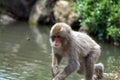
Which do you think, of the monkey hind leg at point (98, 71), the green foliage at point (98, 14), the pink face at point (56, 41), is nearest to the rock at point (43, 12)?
the green foliage at point (98, 14)

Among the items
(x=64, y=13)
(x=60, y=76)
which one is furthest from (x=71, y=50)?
(x=64, y=13)

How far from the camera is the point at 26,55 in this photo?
12.3m

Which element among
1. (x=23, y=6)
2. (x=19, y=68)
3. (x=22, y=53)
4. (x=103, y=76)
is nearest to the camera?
(x=103, y=76)

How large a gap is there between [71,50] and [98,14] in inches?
424

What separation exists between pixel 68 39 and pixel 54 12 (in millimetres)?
16319

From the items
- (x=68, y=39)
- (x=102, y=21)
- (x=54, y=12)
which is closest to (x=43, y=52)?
(x=102, y=21)

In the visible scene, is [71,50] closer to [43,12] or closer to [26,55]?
[26,55]

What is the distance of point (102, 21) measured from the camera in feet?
58.1

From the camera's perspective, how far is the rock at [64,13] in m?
21.2

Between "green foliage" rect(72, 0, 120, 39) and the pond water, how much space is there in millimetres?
1265

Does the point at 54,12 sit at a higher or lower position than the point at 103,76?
higher

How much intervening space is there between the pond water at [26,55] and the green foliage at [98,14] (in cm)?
126

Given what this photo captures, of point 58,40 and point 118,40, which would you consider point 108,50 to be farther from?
point 58,40

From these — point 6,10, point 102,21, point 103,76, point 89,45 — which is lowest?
point 103,76
